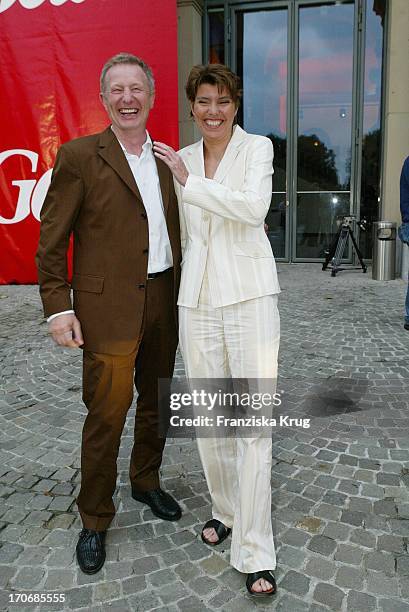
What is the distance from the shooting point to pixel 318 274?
10.2 metres


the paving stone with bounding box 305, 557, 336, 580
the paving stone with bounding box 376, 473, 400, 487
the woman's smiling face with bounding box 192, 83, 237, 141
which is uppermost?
the woman's smiling face with bounding box 192, 83, 237, 141

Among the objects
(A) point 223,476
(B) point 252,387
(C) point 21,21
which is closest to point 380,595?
(A) point 223,476

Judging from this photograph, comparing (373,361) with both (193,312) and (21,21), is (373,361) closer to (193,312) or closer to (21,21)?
(193,312)

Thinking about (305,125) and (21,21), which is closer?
(21,21)

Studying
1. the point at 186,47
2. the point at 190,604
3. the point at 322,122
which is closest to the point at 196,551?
the point at 190,604

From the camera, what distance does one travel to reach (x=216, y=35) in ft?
36.8

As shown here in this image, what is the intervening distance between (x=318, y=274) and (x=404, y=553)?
319 inches

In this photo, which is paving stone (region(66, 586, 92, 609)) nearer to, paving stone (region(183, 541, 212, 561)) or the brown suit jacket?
paving stone (region(183, 541, 212, 561))

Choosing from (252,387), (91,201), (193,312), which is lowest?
(252,387)

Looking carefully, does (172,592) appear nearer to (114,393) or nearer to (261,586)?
(261,586)

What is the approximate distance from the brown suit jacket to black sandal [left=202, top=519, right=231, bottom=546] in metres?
0.92

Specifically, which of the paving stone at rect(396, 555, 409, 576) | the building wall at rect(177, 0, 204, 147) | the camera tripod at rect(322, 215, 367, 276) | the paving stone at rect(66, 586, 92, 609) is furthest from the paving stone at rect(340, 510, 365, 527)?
the building wall at rect(177, 0, 204, 147)

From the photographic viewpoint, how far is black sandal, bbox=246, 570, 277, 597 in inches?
83.3

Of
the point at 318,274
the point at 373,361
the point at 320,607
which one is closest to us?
the point at 320,607
